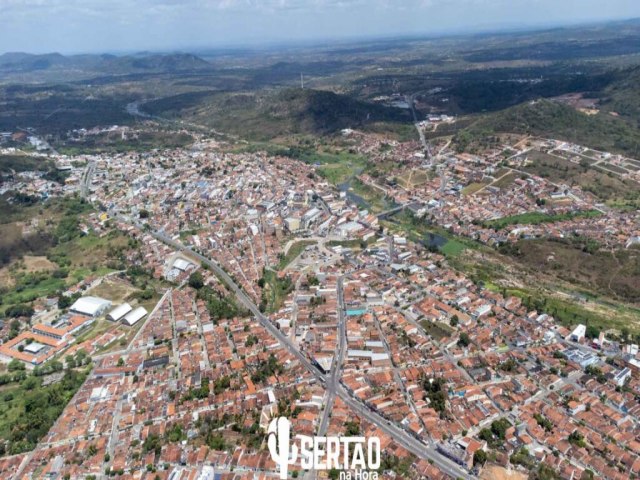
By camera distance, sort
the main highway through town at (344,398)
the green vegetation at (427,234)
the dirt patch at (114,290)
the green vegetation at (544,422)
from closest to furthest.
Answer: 1. the main highway through town at (344,398)
2. the green vegetation at (544,422)
3. the dirt patch at (114,290)
4. the green vegetation at (427,234)

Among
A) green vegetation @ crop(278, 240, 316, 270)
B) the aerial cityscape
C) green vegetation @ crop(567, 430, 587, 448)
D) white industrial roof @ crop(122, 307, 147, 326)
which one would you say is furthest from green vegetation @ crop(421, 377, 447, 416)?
white industrial roof @ crop(122, 307, 147, 326)

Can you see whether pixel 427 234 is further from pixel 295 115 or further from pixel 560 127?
pixel 295 115

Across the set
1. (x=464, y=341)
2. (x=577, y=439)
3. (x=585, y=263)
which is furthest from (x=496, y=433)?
(x=585, y=263)

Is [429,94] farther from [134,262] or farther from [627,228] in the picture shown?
[134,262]

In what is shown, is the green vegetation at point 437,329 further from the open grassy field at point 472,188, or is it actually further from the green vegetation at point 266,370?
the open grassy field at point 472,188

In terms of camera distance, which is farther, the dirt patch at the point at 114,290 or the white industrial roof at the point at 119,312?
the dirt patch at the point at 114,290

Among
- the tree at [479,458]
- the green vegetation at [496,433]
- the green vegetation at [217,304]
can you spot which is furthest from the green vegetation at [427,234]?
the tree at [479,458]

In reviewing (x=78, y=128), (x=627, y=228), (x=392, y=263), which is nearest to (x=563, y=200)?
(x=627, y=228)
